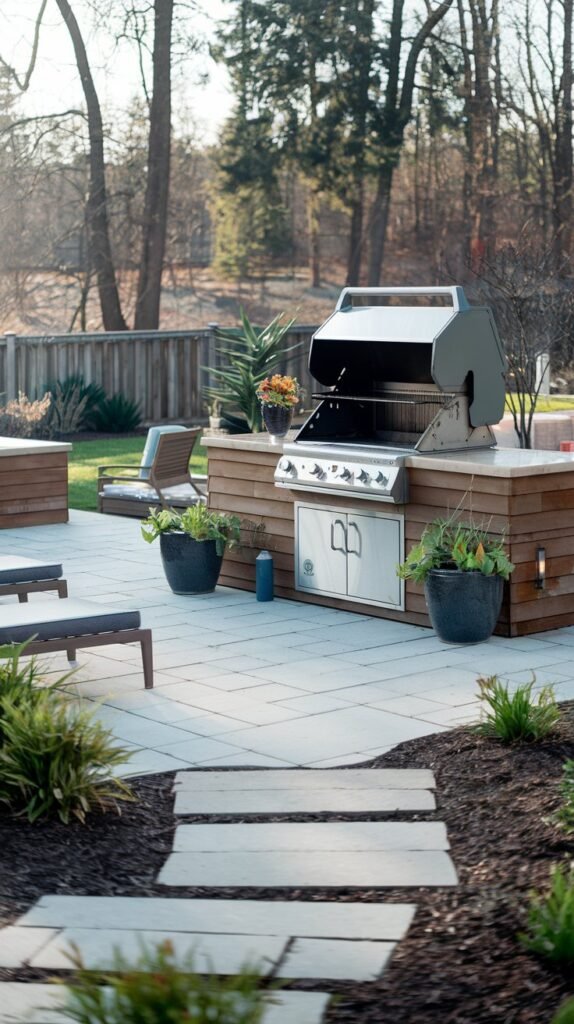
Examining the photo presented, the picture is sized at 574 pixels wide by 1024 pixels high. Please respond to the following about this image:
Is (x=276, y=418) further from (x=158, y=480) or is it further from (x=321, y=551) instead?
(x=158, y=480)

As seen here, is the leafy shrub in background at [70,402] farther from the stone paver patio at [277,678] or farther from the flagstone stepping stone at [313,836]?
the flagstone stepping stone at [313,836]

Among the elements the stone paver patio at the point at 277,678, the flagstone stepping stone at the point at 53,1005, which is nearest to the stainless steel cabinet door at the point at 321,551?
the stone paver patio at the point at 277,678

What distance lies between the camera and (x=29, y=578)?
7855mm

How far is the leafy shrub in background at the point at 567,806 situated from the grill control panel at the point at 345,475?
3.67m

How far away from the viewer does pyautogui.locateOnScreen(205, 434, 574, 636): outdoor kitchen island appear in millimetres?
7695

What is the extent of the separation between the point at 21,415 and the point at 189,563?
897 cm

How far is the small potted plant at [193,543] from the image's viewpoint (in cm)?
902

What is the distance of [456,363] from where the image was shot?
8125 mm

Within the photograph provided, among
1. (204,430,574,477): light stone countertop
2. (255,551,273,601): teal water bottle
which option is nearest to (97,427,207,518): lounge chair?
(255,551,273,601): teal water bottle

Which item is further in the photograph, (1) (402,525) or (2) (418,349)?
(2) (418,349)

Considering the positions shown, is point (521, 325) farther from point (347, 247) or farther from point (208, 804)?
point (347, 247)

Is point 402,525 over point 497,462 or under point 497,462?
under

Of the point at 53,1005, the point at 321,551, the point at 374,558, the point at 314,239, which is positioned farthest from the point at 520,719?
the point at 314,239

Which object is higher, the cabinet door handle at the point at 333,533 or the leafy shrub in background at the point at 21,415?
the leafy shrub in background at the point at 21,415
